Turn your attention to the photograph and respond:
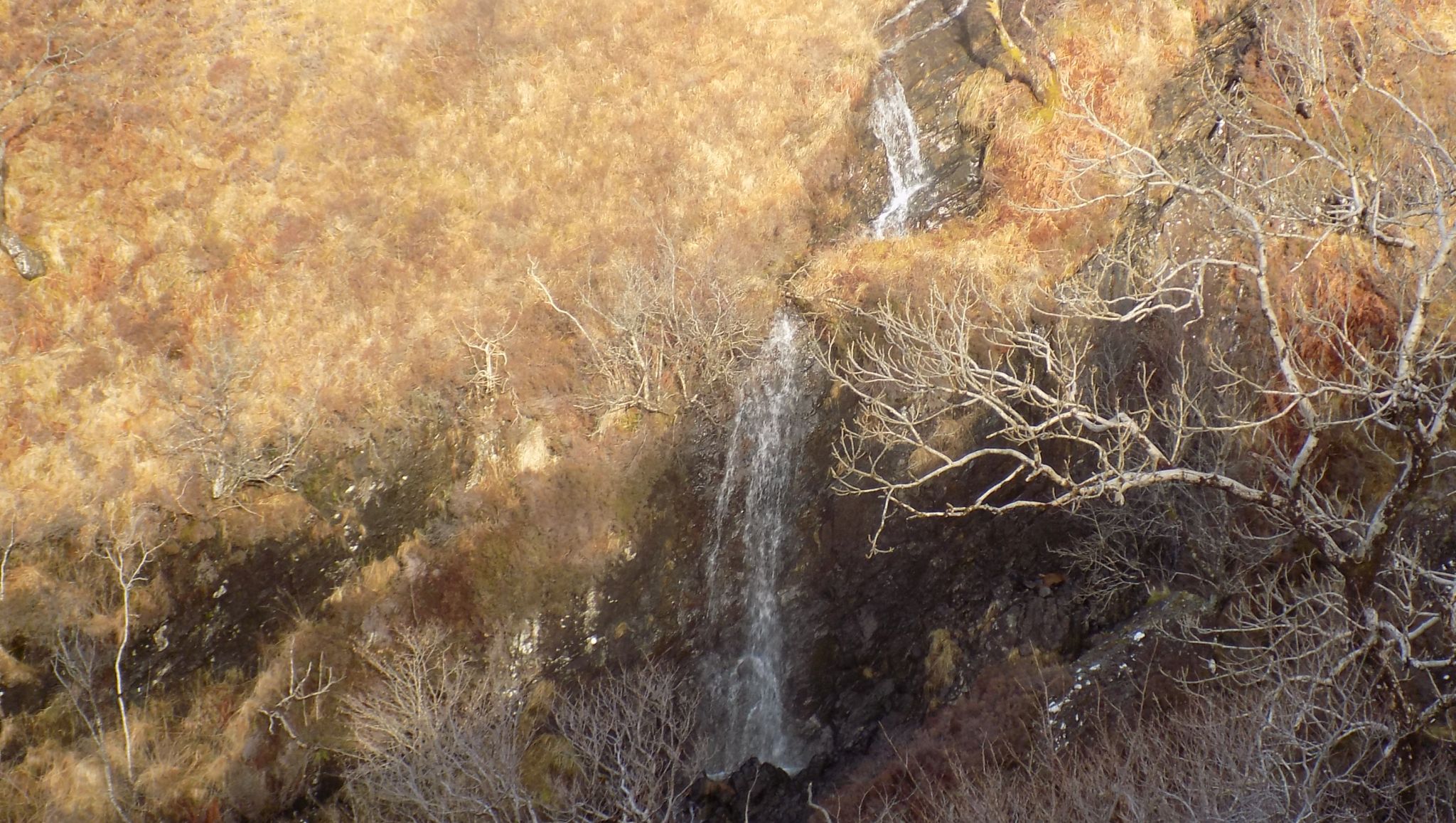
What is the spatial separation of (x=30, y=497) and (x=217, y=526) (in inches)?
168

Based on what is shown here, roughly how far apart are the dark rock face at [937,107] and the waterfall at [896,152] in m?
0.16

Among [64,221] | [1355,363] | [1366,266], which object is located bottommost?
[1355,363]

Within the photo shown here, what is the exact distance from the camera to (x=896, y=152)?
85.0 feet

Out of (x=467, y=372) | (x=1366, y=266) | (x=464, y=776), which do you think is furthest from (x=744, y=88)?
(x=464, y=776)

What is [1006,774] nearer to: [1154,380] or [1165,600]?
[1165,600]

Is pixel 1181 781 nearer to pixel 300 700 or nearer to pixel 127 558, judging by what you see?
pixel 300 700

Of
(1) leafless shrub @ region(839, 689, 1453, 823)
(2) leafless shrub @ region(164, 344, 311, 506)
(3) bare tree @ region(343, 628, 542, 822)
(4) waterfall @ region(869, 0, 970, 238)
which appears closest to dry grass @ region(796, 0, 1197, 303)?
(4) waterfall @ region(869, 0, 970, 238)

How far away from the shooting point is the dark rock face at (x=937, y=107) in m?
23.5

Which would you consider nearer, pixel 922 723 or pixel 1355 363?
pixel 1355 363

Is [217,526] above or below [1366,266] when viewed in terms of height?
above

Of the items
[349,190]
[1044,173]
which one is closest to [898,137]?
[1044,173]

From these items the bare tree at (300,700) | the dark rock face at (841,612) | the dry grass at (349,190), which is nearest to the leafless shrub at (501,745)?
the bare tree at (300,700)

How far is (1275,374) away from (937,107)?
14.9m

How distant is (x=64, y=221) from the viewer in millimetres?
24547
